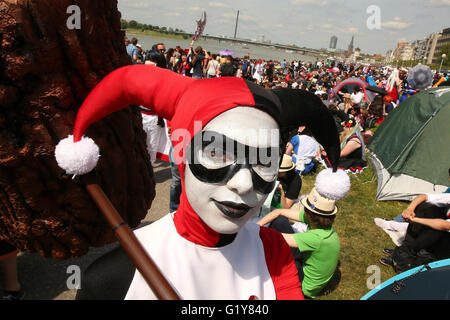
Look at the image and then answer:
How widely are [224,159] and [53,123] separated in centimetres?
67

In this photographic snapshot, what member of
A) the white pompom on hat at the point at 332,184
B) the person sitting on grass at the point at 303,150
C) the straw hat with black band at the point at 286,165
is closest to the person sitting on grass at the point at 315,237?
the white pompom on hat at the point at 332,184

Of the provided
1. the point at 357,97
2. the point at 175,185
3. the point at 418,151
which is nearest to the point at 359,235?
the point at 418,151

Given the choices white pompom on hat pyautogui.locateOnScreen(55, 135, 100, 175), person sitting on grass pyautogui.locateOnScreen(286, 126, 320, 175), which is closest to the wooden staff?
white pompom on hat pyautogui.locateOnScreen(55, 135, 100, 175)

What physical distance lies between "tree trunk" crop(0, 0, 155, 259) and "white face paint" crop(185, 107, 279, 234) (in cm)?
46

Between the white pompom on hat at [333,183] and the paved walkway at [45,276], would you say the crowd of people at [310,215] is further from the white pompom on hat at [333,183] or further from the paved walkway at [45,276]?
the paved walkway at [45,276]

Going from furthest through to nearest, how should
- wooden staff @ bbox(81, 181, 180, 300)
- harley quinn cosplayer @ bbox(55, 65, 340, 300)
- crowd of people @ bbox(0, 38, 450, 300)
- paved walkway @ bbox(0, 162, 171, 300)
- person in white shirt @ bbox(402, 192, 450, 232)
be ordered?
person in white shirt @ bbox(402, 192, 450, 232), paved walkway @ bbox(0, 162, 171, 300), crowd of people @ bbox(0, 38, 450, 300), harley quinn cosplayer @ bbox(55, 65, 340, 300), wooden staff @ bbox(81, 181, 180, 300)

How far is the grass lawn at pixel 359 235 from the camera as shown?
316 cm

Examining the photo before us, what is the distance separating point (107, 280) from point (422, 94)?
5.90m

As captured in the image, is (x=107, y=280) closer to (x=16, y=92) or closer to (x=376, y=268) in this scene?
(x=16, y=92)

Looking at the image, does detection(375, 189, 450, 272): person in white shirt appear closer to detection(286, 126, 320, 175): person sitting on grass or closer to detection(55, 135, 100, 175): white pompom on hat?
detection(286, 126, 320, 175): person sitting on grass

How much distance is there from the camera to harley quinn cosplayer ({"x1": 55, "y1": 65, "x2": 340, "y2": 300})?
3.33 feet

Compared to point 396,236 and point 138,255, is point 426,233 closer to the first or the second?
point 396,236

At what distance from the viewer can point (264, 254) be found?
4.50 feet

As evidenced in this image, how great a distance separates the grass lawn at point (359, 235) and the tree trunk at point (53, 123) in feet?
8.27
